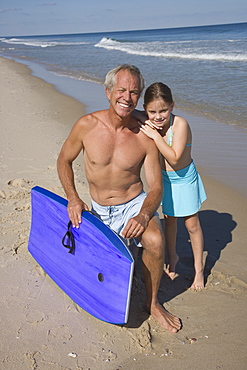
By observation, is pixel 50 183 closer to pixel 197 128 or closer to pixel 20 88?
pixel 197 128

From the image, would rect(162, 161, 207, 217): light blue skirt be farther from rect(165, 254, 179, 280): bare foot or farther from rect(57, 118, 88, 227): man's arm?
rect(57, 118, 88, 227): man's arm

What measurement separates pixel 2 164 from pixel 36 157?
0.54 m

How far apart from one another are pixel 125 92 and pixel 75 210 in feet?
2.90

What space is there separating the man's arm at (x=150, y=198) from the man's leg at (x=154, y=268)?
0.19 ft

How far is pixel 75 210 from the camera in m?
2.87

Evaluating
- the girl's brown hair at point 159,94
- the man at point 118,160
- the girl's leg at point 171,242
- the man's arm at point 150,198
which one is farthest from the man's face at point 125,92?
the girl's leg at point 171,242

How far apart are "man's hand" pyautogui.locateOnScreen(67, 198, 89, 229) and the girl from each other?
69 cm

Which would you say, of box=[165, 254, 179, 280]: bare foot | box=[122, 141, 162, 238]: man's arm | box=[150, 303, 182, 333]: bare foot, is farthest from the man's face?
box=[150, 303, 182, 333]: bare foot

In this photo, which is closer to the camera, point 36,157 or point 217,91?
point 36,157

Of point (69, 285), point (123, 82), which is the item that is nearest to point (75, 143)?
point (123, 82)

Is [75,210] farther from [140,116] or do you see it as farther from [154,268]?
[140,116]

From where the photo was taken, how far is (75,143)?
10.3ft

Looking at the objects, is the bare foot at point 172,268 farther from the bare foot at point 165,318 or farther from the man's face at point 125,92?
the man's face at point 125,92

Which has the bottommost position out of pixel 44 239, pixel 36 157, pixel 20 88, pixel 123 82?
pixel 20 88
